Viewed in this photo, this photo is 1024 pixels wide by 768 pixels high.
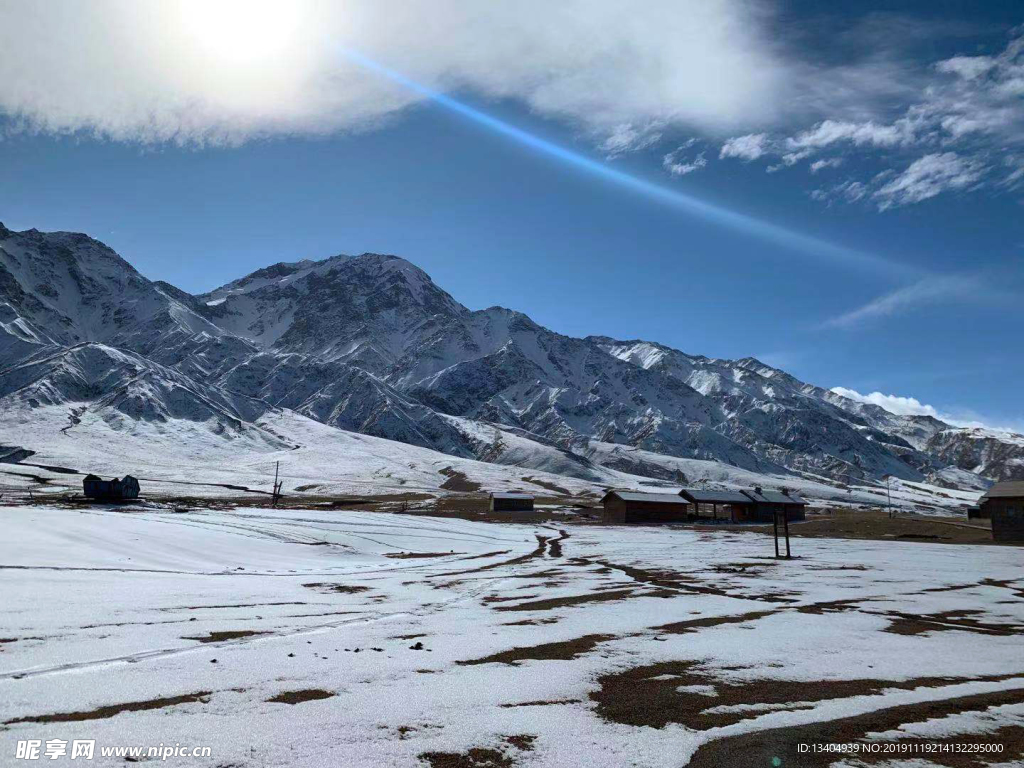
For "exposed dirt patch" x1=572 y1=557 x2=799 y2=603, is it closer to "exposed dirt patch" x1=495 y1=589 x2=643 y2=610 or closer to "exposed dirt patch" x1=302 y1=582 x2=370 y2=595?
Answer: "exposed dirt patch" x1=495 y1=589 x2=643 y2=610

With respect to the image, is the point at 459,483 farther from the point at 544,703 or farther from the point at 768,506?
the point at 544,703

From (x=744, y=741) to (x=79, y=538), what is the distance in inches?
1185

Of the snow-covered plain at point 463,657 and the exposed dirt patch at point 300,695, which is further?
the exposed dirt patch at point 300,695

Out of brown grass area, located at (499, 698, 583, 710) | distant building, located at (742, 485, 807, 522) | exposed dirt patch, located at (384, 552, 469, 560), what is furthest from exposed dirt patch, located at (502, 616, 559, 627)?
distant building, located at (742, 485, 807, 522)

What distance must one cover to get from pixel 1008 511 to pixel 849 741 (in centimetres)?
6735

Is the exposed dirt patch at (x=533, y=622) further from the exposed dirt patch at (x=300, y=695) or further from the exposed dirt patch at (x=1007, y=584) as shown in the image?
the exposed dirt patch at (x=1007, y=584)

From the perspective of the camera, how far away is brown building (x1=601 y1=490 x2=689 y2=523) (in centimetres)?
9412

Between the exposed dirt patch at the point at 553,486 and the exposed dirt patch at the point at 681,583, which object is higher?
the exposed dirt patch at the point at 553,486

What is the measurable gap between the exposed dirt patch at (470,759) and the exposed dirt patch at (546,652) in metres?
4.35

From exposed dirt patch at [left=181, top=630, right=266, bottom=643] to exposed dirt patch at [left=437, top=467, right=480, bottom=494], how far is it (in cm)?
14656

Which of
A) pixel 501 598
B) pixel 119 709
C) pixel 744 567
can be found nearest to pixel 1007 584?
pixel 744 567

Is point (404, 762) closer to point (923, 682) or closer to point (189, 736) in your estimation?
point (189, 736)

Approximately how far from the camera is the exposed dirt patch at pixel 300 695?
9.16m

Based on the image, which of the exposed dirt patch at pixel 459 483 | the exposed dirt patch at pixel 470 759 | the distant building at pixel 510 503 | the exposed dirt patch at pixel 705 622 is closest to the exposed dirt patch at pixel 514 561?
the exposed dirt patch at pixel 705 622
